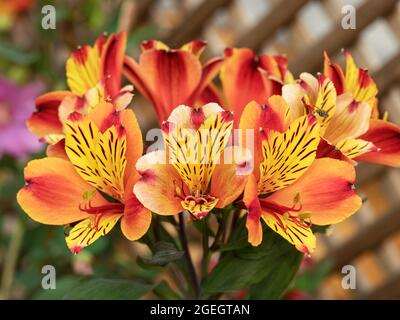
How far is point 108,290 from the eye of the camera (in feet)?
1.33

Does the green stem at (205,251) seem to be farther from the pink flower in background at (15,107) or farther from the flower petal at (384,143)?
the pink flower in background at (15,107)

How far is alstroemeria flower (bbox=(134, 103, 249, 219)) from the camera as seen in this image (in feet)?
1.10

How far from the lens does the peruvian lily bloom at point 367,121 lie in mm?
385

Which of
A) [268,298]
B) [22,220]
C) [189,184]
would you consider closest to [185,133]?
[189,184]

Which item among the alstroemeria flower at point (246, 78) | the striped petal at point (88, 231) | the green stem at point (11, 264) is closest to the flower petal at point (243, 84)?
the alstroemeria flower at point (246, 78)

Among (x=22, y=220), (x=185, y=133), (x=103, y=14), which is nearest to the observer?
(x=185, y=133)

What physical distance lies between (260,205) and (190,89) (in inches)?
3.4

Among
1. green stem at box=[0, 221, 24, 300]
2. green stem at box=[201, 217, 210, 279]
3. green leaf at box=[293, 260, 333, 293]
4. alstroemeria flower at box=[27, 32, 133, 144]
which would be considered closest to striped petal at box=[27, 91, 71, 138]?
alstroemeria flower at box=[27, 32, 133, 144]

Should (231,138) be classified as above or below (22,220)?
below

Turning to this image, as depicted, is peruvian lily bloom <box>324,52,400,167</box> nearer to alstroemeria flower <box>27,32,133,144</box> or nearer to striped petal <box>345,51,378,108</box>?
striped petal <box>345,51,378,108</box>

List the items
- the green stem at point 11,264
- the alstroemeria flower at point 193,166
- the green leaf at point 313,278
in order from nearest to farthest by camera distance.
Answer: the alstroemeria flower at point 193,166 → the green leaf at point 313,278 → the green stem at point 11,264

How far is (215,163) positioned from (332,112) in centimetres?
7

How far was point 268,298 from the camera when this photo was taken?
423 mm
